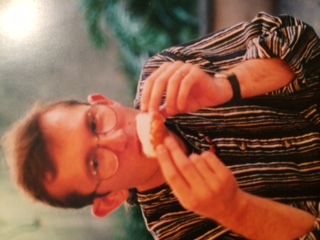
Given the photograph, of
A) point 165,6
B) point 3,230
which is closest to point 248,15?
point 165,6

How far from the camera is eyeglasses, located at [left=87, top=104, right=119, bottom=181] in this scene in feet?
4.36

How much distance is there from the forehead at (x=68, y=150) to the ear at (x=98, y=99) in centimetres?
9

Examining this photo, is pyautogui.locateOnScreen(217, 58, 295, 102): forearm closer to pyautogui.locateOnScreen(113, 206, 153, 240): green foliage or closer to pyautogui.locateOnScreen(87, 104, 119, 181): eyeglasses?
pyautogui.locateOnScreen(87, 104, 119, 181): eyeglasses

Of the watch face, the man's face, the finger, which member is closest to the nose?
the man's face

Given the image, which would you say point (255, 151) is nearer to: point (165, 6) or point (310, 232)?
point (310, 232)

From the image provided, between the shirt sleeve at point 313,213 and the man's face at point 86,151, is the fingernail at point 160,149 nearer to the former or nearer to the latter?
the man's face at point 86,151

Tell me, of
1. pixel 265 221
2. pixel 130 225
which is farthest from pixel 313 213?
pixel 130 225

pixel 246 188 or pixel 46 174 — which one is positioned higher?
pixel 46 174

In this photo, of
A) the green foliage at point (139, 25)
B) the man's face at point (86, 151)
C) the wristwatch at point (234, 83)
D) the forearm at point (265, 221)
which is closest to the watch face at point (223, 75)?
the wristwatch at point (234, 83)

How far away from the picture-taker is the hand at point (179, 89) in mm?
1305

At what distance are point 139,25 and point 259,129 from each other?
616 millimetres

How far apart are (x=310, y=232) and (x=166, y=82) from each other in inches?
26.2

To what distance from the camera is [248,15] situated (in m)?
1.52

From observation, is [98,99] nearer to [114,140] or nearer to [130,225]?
[114,140]
